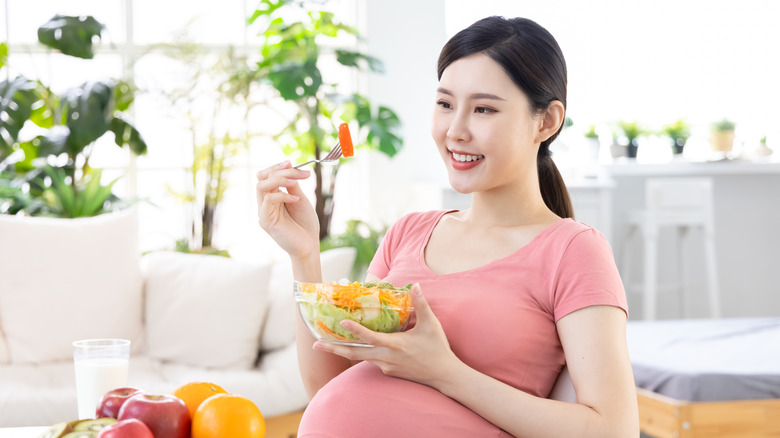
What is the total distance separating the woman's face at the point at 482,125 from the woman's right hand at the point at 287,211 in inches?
9.8

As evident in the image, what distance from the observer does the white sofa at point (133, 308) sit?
3057mm

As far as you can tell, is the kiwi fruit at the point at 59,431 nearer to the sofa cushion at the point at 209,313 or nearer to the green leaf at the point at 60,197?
the sofa cushion at the point at 209,313

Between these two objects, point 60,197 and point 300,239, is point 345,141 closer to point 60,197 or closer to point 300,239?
point 300,239

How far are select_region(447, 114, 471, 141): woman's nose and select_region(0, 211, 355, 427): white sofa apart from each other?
1.78 metres

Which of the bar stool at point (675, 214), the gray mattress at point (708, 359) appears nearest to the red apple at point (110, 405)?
the gray mattress at point (708, 359)

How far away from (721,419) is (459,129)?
1.96 meters

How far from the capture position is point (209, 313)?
314 centimetres

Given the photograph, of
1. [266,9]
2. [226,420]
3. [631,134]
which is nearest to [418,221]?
[226,420]

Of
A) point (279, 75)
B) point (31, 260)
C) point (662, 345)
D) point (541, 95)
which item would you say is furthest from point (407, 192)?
point (541, 95)

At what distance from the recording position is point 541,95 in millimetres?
1352

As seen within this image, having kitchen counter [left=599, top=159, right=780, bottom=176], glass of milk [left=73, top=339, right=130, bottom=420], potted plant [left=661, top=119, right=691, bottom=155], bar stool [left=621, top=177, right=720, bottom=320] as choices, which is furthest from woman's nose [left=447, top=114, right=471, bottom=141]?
potted plant [left=661, top=119, right=691, bottom=155]

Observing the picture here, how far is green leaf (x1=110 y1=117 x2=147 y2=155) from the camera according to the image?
426 cm

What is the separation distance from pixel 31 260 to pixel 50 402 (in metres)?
0.61

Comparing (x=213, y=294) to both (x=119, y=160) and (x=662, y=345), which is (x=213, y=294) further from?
(x=119, y=160)
